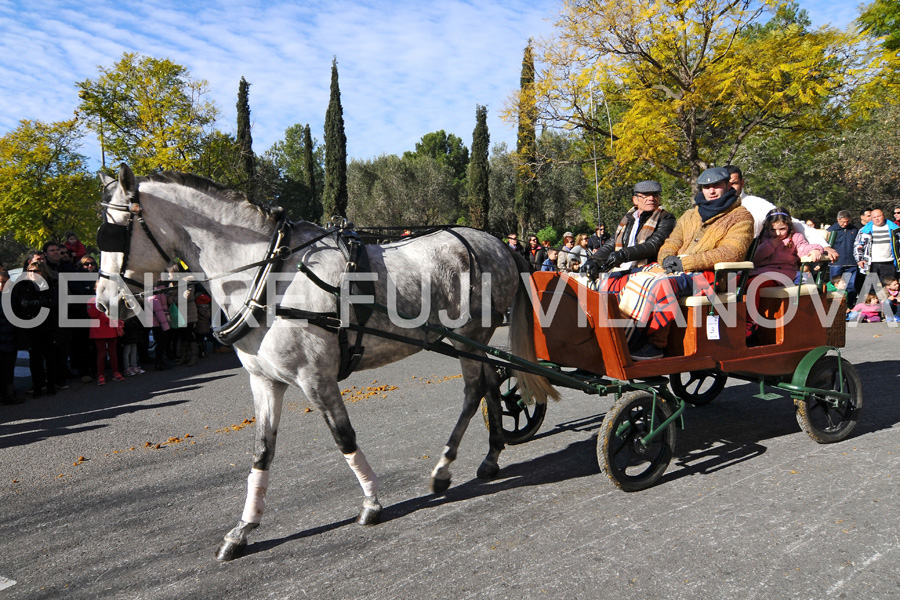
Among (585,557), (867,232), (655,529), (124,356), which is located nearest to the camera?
(585,557)

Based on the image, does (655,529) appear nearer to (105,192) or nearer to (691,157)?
(105,192)

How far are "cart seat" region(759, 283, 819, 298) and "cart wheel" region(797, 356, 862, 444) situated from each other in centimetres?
53

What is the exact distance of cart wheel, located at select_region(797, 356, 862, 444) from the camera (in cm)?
468

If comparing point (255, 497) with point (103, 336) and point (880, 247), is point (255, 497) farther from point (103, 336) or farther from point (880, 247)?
point (880, 247)

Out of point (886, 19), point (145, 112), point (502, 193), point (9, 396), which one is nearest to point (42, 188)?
point (145, 112)

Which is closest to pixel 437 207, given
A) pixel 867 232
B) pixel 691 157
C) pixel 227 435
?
pixel 691 157

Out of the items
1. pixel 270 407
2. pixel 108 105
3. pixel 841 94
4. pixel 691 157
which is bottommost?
pixel 270 407

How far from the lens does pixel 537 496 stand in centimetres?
405

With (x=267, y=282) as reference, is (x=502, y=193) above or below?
above

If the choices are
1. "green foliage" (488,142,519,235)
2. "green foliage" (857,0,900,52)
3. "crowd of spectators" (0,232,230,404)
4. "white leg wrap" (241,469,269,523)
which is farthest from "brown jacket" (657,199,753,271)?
"green foliage" (488,142,519,235)

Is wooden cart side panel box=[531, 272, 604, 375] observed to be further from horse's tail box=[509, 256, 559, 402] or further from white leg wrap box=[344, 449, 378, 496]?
white leg wrap box=[344, 449, 378, 496]

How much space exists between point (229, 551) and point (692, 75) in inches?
714

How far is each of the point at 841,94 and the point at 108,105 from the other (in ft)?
82.2

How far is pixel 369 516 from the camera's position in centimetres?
370
